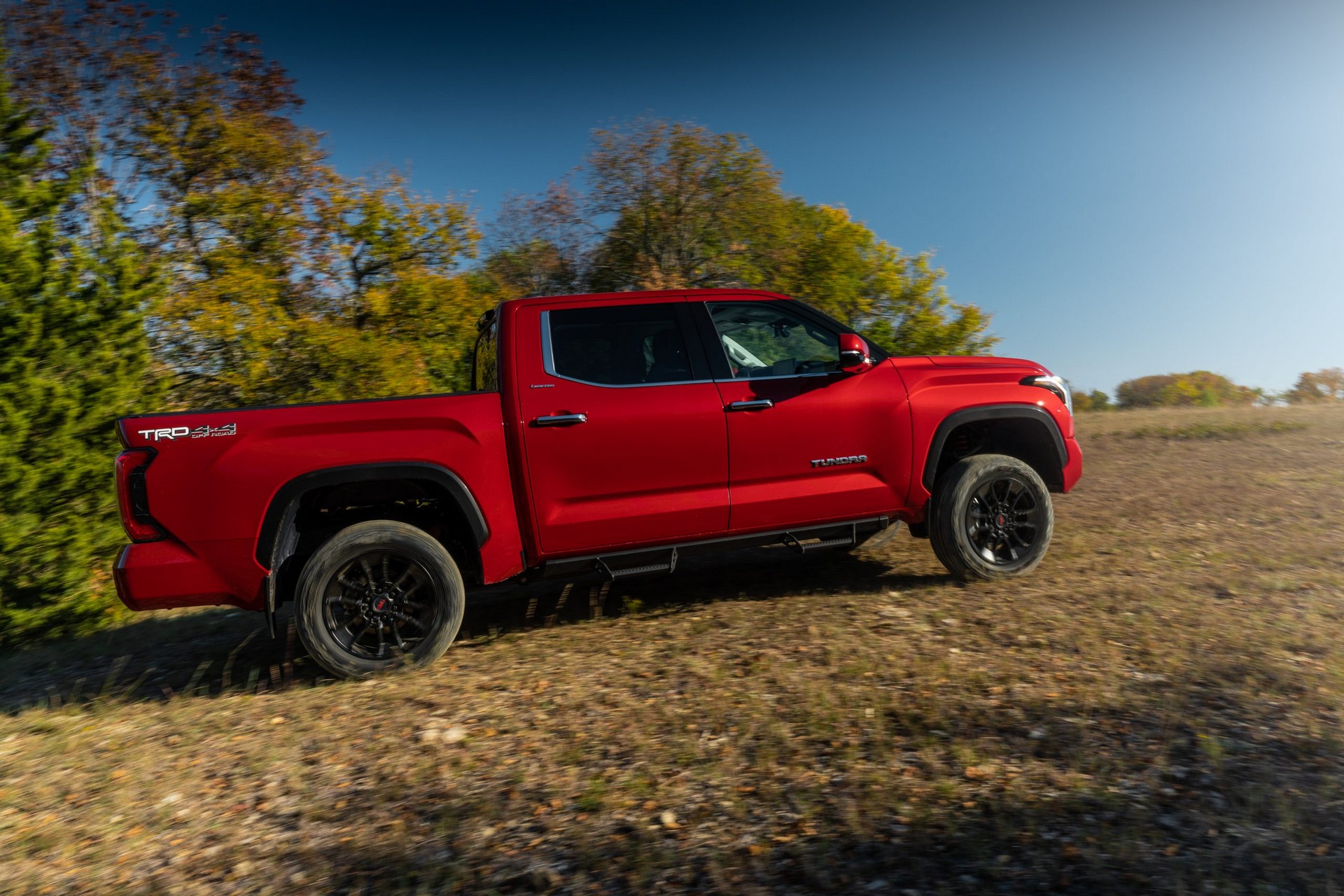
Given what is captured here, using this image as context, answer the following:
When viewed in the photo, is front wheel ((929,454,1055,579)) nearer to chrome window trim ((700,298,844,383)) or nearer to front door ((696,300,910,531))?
front door ((696,300,910,531))

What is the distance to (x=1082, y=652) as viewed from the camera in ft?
14.5

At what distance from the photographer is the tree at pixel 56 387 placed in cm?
601

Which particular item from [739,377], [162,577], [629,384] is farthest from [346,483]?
[739,377]

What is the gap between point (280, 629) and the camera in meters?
5.48

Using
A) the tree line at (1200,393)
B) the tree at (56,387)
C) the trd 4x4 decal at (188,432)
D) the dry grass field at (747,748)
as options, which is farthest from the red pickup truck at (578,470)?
the tree line at (1200,393)

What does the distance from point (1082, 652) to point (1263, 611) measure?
1326 mm

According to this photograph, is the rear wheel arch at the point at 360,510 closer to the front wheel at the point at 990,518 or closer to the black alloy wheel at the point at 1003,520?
the front wheel at the point at 990,518

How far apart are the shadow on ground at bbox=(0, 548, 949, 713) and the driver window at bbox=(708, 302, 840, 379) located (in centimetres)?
154

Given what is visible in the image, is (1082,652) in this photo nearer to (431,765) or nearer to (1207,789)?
(1207,789)

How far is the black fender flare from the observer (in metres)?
5.54

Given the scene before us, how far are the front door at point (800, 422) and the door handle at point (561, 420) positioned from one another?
2.73 feet

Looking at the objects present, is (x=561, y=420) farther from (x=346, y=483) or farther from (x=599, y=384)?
(x=346, y=483)

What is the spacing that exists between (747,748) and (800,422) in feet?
6.98

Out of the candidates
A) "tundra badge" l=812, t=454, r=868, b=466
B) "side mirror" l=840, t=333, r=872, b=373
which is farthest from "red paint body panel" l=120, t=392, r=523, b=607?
"side mirror" l=840, t=333, r=872, b=373
